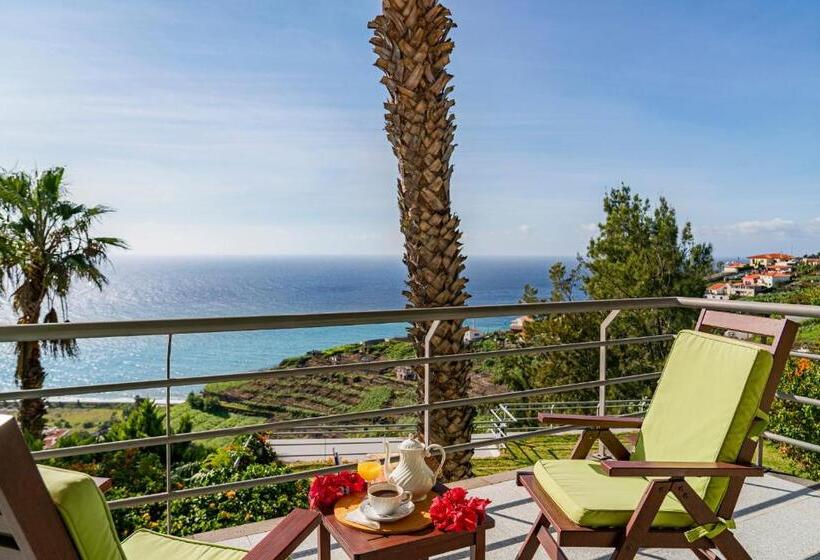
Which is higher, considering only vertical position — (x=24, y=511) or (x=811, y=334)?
(x=24, y=511)

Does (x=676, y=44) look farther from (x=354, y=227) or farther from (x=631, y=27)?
(x=354, y=227)

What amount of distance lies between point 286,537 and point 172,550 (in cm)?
44

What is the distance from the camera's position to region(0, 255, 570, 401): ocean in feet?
134

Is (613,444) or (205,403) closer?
(613,444)

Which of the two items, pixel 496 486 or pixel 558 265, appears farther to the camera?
pixel 558 265

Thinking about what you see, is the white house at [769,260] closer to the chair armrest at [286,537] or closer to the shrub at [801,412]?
the shrub at [801,412]

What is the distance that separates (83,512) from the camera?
114cm

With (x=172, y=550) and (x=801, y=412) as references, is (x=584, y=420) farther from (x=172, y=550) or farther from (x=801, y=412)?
(x=801, y=412)

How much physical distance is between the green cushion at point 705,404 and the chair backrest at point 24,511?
6.57 feet

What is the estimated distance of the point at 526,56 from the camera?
3023 centimetres

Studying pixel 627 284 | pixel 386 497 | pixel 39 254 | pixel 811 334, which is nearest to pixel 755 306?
pixel 386 497

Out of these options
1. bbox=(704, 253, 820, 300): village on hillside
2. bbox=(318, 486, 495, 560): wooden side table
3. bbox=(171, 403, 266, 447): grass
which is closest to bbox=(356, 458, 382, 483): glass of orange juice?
bbox=(318, 486, 495, 560): wooden side table

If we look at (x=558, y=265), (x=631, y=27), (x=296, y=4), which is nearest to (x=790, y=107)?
(x=631, y=27)

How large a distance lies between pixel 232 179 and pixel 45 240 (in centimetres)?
4945
